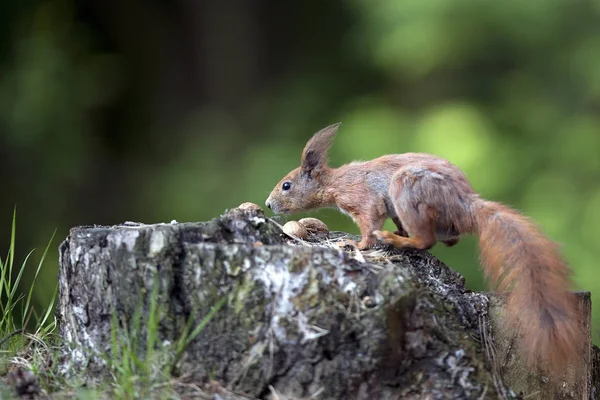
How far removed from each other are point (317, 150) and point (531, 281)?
1216 mm

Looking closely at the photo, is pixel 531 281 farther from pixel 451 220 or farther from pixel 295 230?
pixel 295 230

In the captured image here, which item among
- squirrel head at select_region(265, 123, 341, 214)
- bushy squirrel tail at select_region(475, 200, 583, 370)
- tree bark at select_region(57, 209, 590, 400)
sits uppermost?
squirrel head at select_region(265, 123, 341, 214)

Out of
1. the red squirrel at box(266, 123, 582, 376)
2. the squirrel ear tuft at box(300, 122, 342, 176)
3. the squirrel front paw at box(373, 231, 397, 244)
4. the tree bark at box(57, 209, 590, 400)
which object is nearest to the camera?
the tree bark at box(57, 209, 590, 400)

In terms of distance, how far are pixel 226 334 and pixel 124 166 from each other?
13.4ft

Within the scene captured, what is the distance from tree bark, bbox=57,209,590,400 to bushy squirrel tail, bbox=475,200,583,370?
14 centimetres

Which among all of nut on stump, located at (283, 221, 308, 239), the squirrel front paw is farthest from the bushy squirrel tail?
nut on stump, located at (283, 221, 308, 239)

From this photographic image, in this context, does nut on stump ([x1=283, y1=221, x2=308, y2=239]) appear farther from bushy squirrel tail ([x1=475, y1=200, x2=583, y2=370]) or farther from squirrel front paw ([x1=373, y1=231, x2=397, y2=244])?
bushy squirrel tail ([x1=475, y1=200, x2=583, y2=370])

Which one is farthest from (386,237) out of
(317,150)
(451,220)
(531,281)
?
(317,150)

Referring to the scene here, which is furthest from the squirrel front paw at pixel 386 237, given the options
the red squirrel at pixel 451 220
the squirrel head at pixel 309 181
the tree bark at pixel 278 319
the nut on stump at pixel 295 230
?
the squirrel head at pixel 309 181

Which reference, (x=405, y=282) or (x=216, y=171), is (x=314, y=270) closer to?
(x=405, y=282)

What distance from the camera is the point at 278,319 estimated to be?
64.2 inches

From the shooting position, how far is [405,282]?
1651mm

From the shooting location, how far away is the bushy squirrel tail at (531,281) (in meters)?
1.70

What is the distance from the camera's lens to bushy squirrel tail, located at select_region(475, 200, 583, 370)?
5.58 ft
